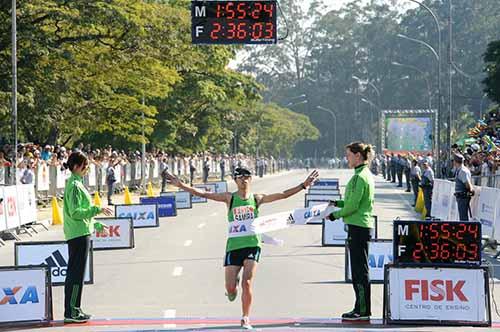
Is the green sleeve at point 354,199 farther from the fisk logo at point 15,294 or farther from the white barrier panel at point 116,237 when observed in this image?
the white barrier panel at point 116,237

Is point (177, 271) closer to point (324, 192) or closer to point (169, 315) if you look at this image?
point (169, 315)

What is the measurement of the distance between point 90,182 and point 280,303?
30.6 meters

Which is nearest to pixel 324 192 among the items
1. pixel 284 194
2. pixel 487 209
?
pixel 487 209

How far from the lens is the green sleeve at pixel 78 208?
1198 cm

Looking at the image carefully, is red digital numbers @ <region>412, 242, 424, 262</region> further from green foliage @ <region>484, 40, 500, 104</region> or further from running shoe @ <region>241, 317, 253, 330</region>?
green foliage @ <region>484, 40, 500, 104</region>

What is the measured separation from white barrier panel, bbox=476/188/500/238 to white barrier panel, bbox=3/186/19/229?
10.4 metres

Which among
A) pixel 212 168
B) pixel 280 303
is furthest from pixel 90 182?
pixel 212 168

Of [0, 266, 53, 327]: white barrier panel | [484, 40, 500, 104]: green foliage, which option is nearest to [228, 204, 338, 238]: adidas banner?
[0, 266, 53, 327]: white barrier panel

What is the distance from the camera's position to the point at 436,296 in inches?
477

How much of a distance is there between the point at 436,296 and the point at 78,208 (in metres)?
4.08

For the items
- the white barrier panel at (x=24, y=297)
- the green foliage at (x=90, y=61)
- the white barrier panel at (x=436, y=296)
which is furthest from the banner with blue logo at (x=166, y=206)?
the white barrier panel at (x=436, y=296)

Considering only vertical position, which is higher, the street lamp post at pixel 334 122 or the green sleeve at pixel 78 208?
the street lamp post at pixel 334 122

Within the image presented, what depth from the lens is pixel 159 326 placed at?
39.1 feet

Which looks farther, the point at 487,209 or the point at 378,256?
the point at 487,209
